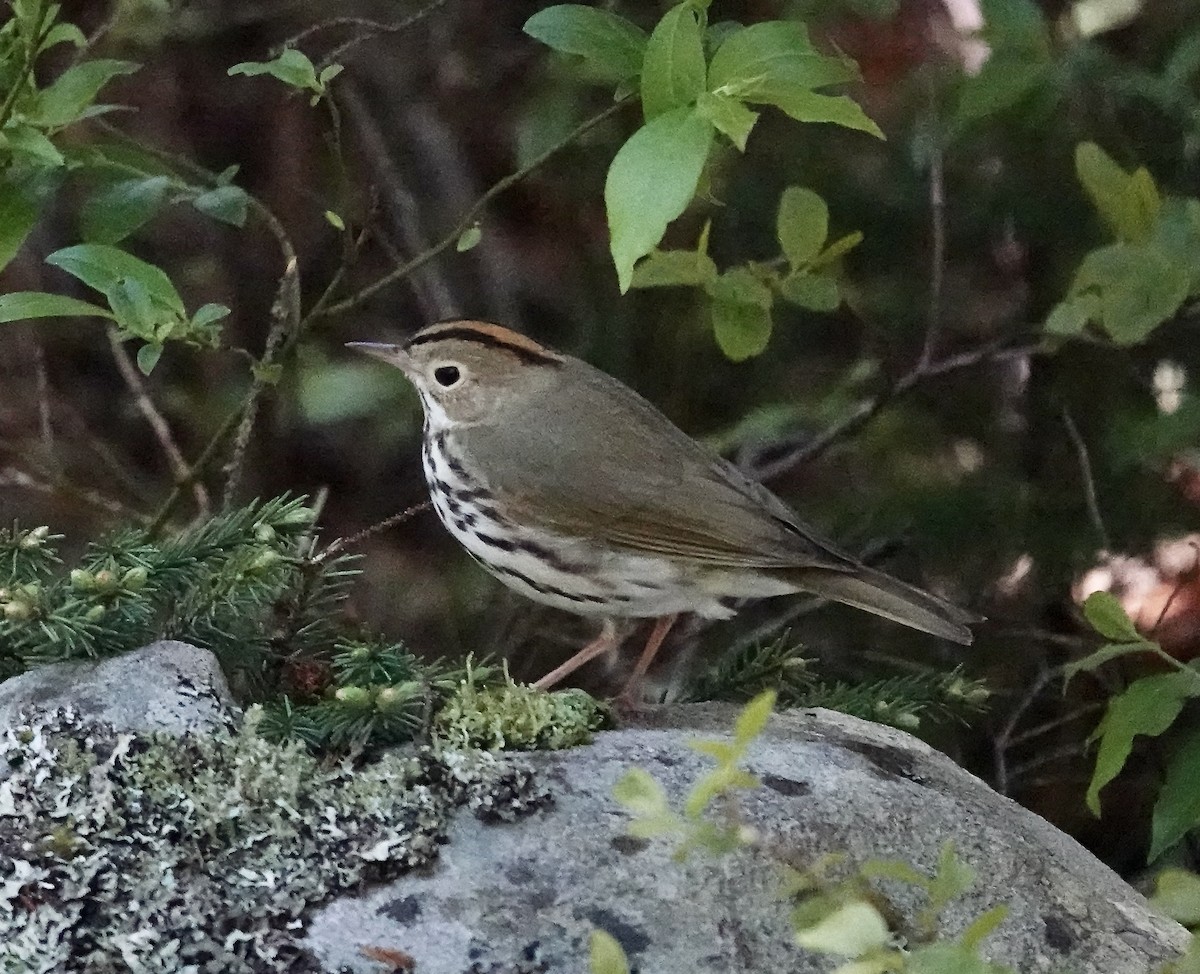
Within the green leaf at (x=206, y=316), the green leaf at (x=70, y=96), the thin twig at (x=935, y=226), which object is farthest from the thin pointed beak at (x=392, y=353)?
the thin twig at (x=935, y=226)

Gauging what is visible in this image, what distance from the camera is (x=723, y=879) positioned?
3.59 feet

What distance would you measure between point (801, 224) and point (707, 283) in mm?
129

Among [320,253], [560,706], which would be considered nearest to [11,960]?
[560,706]

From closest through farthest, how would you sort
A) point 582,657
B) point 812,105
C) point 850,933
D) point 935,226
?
point 850,933, point 812,105, point 582,657, point 935,226

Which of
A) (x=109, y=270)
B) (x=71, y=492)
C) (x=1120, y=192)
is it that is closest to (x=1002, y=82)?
(x=1120, y=192)

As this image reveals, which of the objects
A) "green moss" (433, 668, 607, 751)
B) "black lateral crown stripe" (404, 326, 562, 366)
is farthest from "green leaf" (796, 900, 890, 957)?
"black lateral crown stripe" (404, 326, 562, 366)

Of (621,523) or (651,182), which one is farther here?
(621,523)

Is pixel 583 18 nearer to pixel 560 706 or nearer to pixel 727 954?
pixel 560 706

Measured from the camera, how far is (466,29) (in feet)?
8.26

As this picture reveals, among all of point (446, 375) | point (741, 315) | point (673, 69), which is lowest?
point (446, 375)

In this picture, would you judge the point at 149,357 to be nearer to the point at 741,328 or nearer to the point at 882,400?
the point at 741,328

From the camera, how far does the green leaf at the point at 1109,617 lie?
1.29 m

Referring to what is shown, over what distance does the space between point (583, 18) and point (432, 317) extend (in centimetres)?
133

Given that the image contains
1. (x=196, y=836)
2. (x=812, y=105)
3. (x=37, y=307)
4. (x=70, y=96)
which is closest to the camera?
(x=196, y=836)
